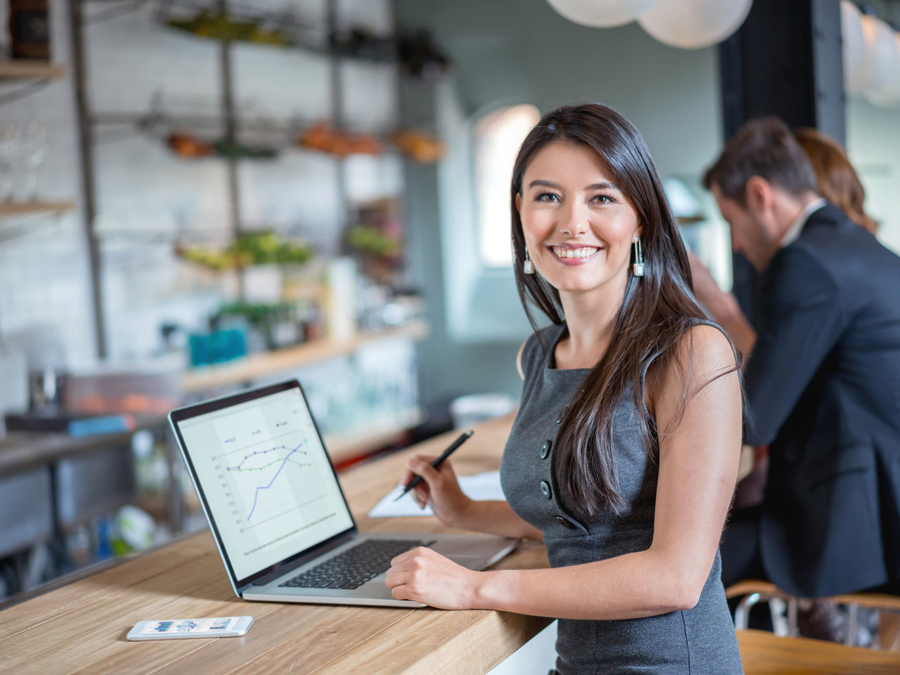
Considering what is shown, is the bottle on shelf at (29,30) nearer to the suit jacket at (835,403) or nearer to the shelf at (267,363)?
the shelf at (267,363)

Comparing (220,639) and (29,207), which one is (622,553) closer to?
(220,639)

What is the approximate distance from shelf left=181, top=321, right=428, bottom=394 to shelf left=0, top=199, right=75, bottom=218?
106cm

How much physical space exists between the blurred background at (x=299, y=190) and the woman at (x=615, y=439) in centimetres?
93

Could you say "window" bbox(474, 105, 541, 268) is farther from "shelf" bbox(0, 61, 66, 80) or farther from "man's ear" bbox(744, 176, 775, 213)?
"man's ear" bbox(744, 176, 775, 213)

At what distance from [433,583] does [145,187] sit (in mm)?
4248

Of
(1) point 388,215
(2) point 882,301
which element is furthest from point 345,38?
(2) point 882,301

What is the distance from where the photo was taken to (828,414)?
213 centimetres

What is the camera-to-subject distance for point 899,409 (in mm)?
2070

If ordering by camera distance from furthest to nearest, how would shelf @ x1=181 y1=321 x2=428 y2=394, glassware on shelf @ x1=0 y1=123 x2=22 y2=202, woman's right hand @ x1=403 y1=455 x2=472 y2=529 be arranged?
shelf @ x1=181 y1=321 x2=428 y2=394, glassware on shelf @ x1=0 y1=123 x2=22 y2=202, woman's right hand @ x1=403 y1=455 x2=472 y2=529

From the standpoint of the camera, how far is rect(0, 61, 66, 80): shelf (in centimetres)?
357

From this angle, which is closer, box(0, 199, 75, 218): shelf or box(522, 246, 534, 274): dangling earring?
box(522, 246, 534, 274): dangling earring

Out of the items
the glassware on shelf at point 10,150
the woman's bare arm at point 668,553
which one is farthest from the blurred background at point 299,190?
the woman's bare arm at point 668,553

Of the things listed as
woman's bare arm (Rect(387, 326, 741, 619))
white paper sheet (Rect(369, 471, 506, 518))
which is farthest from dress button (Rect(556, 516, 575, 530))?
white paper sheet (Rect(369, 471, 506, 518))

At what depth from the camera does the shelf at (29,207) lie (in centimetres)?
356
